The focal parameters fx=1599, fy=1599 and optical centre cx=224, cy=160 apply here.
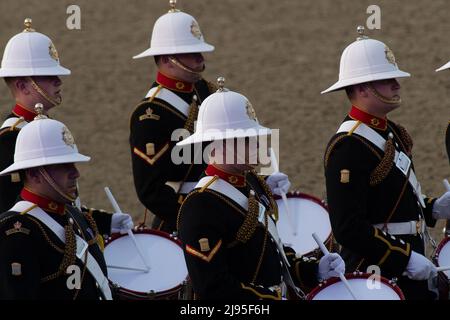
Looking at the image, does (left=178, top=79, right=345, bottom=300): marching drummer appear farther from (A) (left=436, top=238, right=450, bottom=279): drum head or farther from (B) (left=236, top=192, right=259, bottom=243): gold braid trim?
(A) (left=436, top=238, right=450, bottom=279): drum head

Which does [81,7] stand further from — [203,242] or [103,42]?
[203,242]

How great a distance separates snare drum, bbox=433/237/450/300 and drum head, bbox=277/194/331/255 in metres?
1.23

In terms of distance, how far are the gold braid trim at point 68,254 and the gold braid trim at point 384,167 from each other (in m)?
2.45

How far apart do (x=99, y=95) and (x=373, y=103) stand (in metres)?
10.2

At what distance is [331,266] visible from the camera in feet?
38.4

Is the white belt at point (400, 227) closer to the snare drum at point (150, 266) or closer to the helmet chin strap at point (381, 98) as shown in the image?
the helmet chin strap at point (381, 98)

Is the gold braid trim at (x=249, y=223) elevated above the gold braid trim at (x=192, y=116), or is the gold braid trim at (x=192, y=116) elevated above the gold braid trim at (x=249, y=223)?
the gold braid trim at (x=192, y=116)

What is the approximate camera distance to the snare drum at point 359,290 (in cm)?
1149

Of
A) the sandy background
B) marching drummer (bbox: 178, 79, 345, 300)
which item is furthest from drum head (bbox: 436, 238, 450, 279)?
the sandy background

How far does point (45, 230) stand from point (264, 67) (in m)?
12.1

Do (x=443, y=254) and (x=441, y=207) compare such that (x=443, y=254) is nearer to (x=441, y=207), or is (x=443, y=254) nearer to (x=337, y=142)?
(x=441, y=207)

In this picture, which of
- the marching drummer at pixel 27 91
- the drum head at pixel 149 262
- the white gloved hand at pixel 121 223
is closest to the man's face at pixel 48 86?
the marching drummer at pixel 27 91

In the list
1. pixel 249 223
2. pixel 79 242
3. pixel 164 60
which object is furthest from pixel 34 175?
pixel 164 60

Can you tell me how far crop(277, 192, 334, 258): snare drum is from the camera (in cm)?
1365
